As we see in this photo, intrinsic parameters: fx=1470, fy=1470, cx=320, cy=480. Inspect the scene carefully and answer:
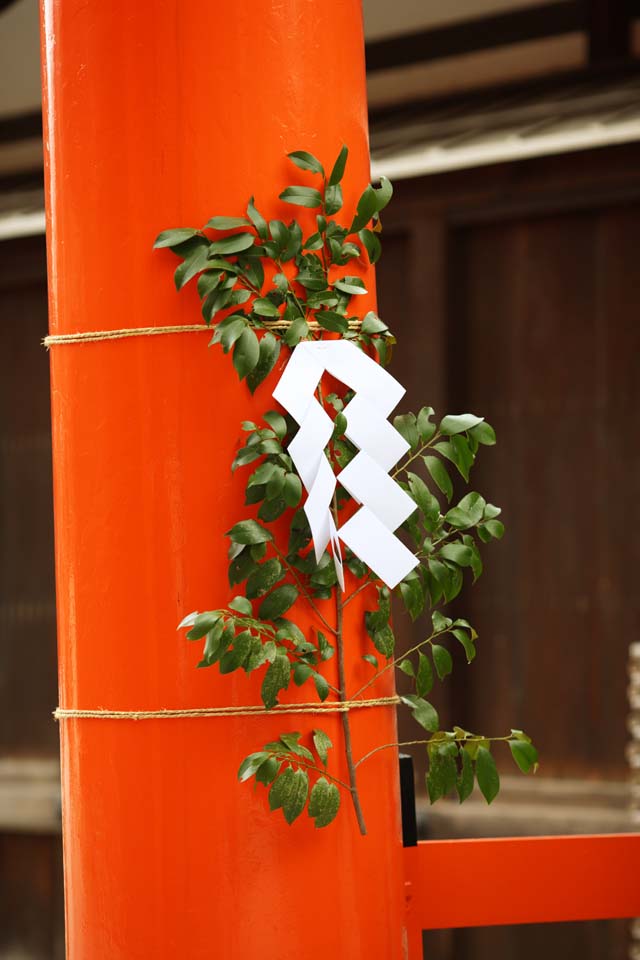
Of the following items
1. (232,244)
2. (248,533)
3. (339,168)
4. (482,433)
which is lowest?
(248,533)

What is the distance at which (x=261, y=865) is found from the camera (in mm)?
1897

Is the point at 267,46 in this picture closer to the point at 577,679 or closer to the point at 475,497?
the point at 475,497

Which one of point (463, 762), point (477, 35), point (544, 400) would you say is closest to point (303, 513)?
point (463, 762)

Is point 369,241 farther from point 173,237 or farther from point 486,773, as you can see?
point 486,773

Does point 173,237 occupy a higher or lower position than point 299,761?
higher

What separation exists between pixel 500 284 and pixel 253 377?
324cm

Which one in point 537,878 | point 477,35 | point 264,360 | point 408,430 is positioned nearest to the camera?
point 264,360

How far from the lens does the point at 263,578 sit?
1.87 metres

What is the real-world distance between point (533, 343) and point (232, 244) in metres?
3.18

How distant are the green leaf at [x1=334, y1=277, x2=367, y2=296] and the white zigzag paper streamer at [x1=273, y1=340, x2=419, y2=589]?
9cm

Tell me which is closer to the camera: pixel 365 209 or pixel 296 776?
pixel 296 776

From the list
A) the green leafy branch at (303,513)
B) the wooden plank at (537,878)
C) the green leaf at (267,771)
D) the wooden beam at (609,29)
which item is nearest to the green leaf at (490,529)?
the green leafy branch at (303,513)

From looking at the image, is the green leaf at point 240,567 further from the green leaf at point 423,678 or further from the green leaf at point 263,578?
the green leaf at point 423,678

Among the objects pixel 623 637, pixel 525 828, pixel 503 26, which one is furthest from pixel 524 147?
pixel 525 828
